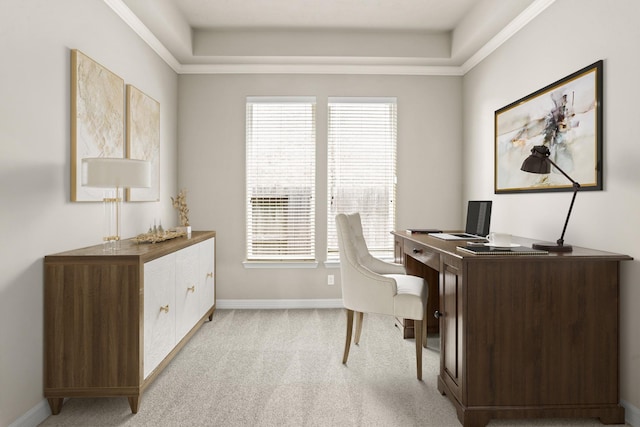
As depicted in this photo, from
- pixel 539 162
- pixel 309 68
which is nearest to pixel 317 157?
pixel 309 68

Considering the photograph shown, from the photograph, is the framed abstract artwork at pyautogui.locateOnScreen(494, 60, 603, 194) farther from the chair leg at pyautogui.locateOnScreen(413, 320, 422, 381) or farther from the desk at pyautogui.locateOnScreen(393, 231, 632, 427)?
the chair leg at pyautogui.locateOnScreen(413, 320, 422, 381)

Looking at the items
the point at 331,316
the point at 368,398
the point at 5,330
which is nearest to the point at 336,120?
the point at 331,316

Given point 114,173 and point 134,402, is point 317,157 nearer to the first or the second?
point 114,173

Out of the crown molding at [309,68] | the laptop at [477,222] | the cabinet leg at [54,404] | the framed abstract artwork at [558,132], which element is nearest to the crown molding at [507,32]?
the crown molding at [309,68]

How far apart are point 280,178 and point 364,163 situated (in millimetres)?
926

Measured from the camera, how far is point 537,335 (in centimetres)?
207

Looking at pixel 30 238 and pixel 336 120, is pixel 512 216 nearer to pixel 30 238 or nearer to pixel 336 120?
pixel 336 120

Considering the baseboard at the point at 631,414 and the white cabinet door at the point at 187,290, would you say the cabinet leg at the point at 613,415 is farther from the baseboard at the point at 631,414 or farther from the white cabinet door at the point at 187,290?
the white cabinet door at the point at 187,290

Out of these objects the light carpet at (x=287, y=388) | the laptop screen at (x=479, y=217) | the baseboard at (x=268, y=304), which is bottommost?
the light carpet at (x=287, y=388)

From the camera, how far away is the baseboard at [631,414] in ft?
6.76

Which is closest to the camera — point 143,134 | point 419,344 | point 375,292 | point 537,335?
point 537,335

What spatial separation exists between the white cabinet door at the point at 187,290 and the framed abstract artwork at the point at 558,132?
265cm

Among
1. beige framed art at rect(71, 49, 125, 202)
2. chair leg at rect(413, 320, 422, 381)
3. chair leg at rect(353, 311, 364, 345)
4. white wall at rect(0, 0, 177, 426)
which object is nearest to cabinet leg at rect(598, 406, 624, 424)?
chair leg at rect(413, 320, 422, 381)

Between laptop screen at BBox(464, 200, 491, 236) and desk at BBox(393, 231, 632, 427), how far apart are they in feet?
3.48
